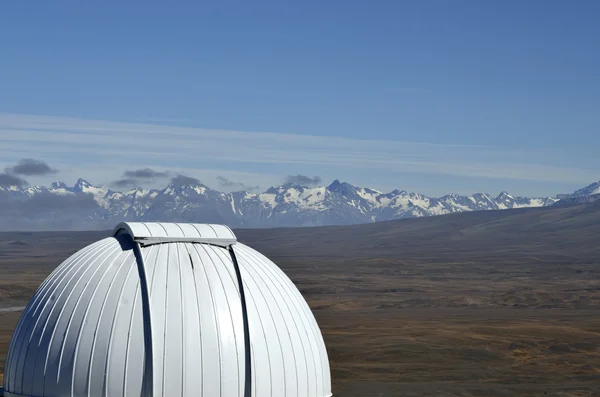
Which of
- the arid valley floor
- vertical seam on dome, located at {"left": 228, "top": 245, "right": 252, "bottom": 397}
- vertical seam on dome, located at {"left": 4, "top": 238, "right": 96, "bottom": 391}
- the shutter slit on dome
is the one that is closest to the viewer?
the shutter slit on dome

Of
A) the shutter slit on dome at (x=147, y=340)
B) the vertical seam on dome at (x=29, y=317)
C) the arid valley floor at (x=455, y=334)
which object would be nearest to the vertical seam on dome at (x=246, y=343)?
the shutter slit on dome at (x=147, y=340)


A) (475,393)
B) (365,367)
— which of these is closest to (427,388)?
(475,393)

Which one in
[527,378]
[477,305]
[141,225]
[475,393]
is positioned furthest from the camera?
[477,305]

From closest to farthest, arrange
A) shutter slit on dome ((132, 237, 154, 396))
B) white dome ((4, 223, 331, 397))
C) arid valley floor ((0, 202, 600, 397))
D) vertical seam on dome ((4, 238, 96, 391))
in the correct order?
1. shutter slit on dome ((132, 237, 154, 396))
2. white dome ((4, 223, 331, 397))
3. vertical seam on dome ((4, 238, 96, 391))
4. arid valley floor ((0, 202, 600, 397))

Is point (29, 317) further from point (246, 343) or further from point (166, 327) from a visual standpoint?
point (246, 343)

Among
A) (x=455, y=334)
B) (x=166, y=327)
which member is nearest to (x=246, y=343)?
(x=166, y=327)

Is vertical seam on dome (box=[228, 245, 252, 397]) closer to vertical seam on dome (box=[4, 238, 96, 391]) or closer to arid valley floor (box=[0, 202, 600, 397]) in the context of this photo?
vertical seam on dome (box=[4, 238, 96, 391])

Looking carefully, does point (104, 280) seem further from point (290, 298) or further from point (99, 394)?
point (290, 298)

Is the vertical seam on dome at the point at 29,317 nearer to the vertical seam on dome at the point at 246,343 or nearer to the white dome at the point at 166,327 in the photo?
the white dome at the point at 166,327

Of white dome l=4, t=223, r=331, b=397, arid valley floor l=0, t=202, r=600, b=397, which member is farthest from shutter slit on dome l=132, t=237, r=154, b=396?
arid valley floor l=0, t=202, r=600, b=397
